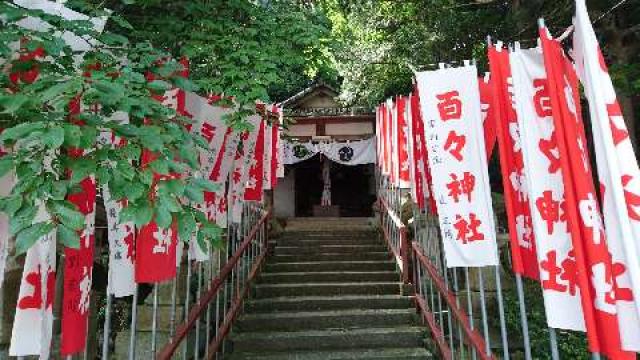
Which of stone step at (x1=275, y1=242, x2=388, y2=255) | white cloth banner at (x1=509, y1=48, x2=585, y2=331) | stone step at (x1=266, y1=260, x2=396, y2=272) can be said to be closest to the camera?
white cloth banner at (x1=509, y1=48, x2=585, y2=331)

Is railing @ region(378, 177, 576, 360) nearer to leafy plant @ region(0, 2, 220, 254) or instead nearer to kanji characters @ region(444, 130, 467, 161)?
kanji characters @ region(444, 130, 467, 161)

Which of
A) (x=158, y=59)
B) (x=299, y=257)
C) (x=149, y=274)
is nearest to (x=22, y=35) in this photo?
(x=158, y=59)

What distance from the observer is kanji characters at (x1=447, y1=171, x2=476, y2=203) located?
4.35 metres

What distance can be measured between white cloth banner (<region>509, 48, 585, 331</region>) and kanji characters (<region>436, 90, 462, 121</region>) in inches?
41.3

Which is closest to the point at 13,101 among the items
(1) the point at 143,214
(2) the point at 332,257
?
(1) the point at 143,214

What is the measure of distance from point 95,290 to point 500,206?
8.01 m

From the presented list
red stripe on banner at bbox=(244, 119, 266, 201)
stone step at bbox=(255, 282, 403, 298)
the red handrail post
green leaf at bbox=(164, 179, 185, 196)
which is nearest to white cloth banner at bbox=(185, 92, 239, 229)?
red stripe on banner at bbox=(244, 119, 266, 201)

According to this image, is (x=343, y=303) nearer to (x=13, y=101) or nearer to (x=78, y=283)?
(x=78, y=283)

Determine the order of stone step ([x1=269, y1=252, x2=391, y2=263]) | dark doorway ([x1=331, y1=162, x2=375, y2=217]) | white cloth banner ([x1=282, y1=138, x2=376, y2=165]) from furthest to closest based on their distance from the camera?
Answer: 1. dark doorway ([x1=331, y1=162, x2=375, y2=217])
2. white cloth banner ([x1=282, y1=138, x2=376, y2=165])
3. stone step ([x1=269, y1=252, x2=391, y2=263])

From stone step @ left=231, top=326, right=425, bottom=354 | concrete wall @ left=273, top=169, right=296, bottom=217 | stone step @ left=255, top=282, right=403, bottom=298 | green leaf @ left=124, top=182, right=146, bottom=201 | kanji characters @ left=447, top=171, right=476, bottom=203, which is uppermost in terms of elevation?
concrete wall @ left=273, top=169, right=296, bottom=217

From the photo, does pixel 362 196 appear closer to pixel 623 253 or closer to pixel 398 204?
pixel 398 204

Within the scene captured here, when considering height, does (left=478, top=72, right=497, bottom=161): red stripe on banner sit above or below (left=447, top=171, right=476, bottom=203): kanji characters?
above

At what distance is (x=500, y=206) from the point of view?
989 cm

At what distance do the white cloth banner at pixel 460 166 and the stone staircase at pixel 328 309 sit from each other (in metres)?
2.84
